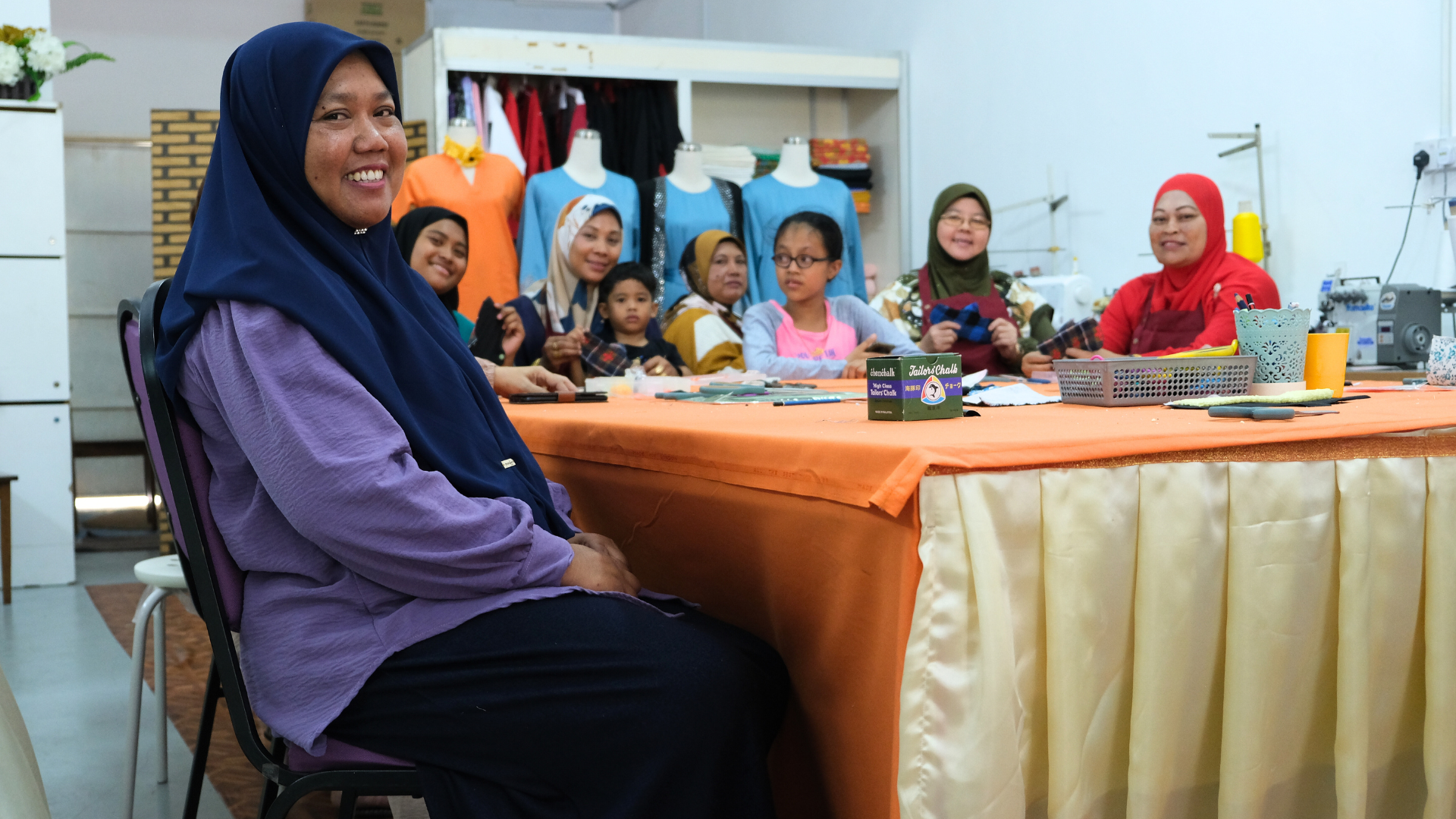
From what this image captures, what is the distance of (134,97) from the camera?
695 centimetres

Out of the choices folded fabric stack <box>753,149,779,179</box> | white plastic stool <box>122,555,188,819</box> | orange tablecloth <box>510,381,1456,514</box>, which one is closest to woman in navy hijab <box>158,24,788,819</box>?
orange tablecloth <box>510,381,1456,514</box>

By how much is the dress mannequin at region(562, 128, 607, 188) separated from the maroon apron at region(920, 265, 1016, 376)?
4.88ft

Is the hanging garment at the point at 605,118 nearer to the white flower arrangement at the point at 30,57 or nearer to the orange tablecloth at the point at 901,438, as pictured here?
the white flower arrangement at the point at 30,57

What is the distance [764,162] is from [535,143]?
1136 millimetres

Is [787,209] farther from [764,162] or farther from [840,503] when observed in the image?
[840,503]

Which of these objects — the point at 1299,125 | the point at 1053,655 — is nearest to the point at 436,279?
the point at 1053,655

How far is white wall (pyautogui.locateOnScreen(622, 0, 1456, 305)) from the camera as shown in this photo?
11.9ft

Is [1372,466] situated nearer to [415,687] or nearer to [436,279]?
[415,687]

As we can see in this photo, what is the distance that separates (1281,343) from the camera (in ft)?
5.31

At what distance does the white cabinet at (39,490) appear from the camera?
13.9ft

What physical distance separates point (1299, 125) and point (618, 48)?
2.78 meters

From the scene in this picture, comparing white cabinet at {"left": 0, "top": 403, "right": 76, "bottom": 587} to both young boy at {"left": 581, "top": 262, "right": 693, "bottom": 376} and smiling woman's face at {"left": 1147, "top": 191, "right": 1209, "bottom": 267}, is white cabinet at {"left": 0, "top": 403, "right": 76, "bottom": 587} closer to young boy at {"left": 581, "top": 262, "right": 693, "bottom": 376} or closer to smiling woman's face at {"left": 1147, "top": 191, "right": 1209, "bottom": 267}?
young boy at {"left": 581, "top": 262, "right": 693, "bottom": 376}

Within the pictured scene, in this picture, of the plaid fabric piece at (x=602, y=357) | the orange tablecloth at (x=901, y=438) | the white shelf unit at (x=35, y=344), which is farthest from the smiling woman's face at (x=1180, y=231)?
the white shelf unit at (x=35, y=344)

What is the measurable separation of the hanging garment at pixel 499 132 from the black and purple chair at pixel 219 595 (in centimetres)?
380
